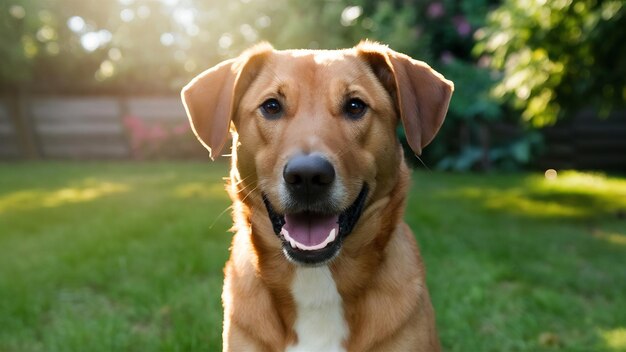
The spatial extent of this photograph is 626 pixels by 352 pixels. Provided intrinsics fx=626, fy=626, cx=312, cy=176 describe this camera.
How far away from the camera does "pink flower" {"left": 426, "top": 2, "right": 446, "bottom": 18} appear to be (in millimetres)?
15641

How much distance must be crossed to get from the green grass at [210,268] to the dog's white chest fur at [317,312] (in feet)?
4.31

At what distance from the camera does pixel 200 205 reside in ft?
29.8

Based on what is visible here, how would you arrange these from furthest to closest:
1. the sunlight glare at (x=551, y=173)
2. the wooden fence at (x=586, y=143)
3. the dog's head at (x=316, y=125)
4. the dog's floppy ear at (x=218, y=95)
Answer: the wooden fence at (x=586, y=143) → the sunlight glare at (x=551, y=173) → the dog's floppy ear at (x=218, y=95) → the dog's head at (x=316, y=125)

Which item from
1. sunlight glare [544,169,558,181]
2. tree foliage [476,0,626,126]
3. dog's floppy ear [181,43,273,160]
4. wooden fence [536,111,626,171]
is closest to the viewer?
dog's floppy ear [181,43,273,160]

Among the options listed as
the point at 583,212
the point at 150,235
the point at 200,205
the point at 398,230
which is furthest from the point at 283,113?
the point at 583,212

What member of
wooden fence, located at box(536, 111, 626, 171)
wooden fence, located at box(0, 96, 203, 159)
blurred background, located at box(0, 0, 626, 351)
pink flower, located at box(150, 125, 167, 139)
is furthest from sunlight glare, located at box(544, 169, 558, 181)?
pink flower, located at box(150, 125, 167, 139)

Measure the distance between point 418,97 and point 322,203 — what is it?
771 mm

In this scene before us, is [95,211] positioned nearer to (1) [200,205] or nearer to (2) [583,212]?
(1) [200,205]

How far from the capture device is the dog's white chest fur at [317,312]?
3002 millimetres

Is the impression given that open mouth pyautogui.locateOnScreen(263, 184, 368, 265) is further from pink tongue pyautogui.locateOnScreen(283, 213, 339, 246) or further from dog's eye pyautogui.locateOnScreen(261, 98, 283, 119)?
dog's eye pyautogui.locateOnScreen(261, 98, 283, 119)

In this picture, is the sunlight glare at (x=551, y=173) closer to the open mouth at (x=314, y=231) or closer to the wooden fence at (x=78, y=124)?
the wooden fence at (x=78, y=124)

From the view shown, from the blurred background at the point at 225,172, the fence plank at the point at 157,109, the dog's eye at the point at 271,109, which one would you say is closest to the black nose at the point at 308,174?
the dog's eye at the point at 271,109

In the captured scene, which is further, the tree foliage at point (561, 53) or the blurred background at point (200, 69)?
the blurred background at point (200, 69)

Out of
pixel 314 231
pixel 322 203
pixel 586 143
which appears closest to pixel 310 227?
pixel 314 231
